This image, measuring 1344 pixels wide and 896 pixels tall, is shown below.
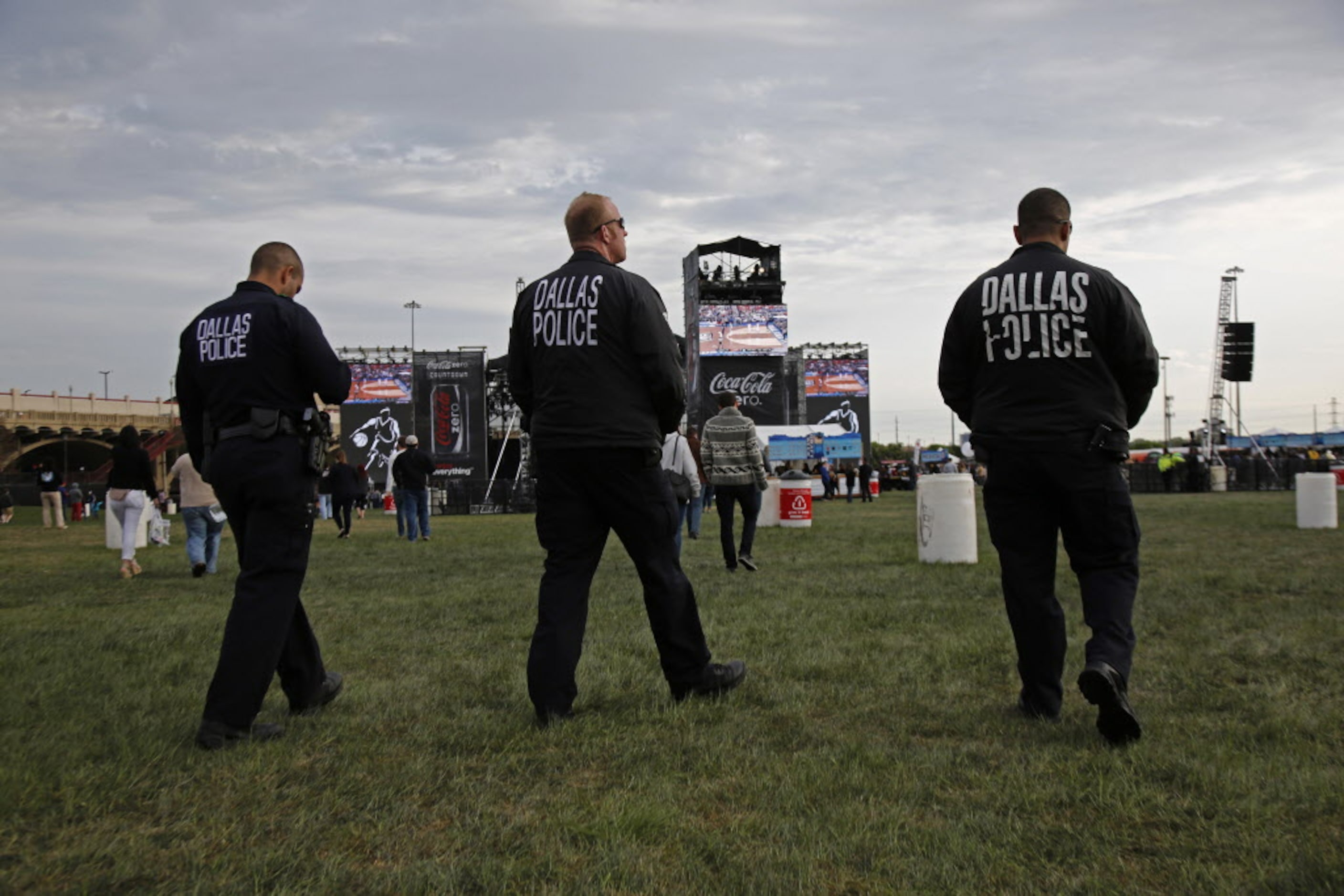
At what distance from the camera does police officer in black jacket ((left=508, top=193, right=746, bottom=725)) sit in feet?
13.9

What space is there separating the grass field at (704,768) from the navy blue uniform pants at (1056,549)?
272 mm

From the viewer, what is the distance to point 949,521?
11.1 meters

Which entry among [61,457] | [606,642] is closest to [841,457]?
[606,642]

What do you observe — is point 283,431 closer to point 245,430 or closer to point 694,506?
point 245,430

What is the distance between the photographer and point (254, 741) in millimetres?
3990

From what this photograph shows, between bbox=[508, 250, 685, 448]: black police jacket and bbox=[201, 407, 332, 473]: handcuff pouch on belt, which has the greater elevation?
bbox=[508, 250, 685, 448]: black police jacket

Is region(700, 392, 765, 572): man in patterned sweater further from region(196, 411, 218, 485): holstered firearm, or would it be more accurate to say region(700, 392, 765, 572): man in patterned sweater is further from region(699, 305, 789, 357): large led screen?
region(699, 305, 789, 357): large led screen

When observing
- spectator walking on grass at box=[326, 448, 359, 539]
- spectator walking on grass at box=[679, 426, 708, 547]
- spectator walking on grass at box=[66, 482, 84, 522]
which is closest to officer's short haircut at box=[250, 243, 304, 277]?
spectator walking on grass at box=[679, 426, 708, 547]

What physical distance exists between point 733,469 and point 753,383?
145 feet

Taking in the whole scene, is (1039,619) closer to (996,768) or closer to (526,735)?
(996,768)

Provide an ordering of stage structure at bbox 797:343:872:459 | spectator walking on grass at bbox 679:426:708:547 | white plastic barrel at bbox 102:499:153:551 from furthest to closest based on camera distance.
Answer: stage structure at bbox 797:343:872:459 < white plastic barrel at bbox 102:499:153:551 < spectator walking on grass at bbox 679:426:708:547

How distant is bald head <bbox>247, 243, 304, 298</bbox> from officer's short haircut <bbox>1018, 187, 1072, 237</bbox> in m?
2.82

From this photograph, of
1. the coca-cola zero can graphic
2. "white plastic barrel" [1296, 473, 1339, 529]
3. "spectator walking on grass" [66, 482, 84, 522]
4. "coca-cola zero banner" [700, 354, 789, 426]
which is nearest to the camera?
"white plastic barrel" [1296, 473, 1339, 529]

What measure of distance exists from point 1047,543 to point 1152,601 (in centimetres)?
400
